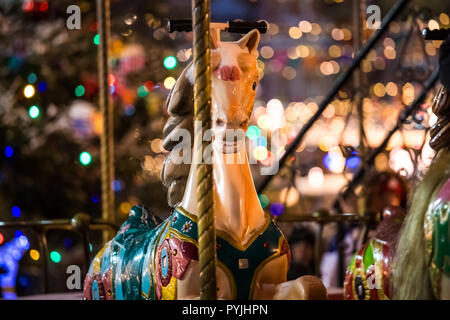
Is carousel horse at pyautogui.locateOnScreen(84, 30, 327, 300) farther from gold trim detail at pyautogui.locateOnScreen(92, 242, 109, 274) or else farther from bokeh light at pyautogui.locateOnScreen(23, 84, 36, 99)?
bokeh light at pyautogui.locateOnScreen(23, 84, 36, 99)

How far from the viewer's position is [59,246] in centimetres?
545

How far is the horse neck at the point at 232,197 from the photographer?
217cm

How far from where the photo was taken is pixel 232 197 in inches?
86.4

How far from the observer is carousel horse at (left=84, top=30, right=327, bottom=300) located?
6.98 feet

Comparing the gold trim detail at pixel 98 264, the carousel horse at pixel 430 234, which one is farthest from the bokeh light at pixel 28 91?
the carousel horse at pixel 430 234

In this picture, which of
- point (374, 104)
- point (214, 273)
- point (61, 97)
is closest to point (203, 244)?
point (214, 273)

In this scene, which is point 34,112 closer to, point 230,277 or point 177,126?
point 177,126

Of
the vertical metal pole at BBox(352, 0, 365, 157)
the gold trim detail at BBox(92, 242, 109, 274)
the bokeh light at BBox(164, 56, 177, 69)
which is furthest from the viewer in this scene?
the vertical metal pole at BBox(352, 0, 365, 157)

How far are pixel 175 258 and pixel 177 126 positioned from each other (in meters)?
0.47

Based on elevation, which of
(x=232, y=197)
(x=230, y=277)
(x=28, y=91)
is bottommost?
(x=230, y=277)

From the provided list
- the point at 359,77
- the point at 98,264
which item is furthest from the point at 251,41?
the point at 359,77

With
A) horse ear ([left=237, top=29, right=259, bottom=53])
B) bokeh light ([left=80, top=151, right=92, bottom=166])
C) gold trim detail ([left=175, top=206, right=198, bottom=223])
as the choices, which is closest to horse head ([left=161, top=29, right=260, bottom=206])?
horse ear ([left=237, top=29, right=259, bottom=53])

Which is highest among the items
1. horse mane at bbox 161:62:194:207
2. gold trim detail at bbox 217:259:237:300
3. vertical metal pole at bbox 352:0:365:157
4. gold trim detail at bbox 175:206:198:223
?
vertical metal pole at bbox 352:0:365:157

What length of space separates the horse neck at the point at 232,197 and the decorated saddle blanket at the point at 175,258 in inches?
1.2
